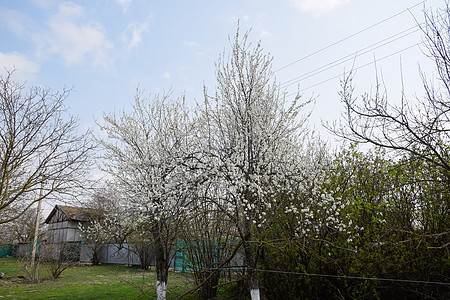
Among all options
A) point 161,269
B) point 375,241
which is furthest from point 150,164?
point 375,241

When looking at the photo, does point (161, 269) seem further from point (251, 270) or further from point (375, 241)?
point (375, 241)

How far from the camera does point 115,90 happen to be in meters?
8.64

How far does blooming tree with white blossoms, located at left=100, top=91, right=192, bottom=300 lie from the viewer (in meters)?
6.68

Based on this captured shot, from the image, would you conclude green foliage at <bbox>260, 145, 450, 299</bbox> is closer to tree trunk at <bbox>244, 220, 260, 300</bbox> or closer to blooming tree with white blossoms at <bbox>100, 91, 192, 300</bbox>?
tree trunk at <bbox>244, 220, 260, 300</bbox>

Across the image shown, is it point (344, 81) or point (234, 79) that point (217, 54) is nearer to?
point (234, 79)

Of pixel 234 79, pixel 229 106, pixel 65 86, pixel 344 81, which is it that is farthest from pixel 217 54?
pixel 65 86

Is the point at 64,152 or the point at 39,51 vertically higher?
the point at 39,51

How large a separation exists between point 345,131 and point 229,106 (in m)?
2.27

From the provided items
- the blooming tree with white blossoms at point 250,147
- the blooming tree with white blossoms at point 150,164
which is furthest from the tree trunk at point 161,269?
the blooming tree with white blossoms at point 250,147

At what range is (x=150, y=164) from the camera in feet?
24.7

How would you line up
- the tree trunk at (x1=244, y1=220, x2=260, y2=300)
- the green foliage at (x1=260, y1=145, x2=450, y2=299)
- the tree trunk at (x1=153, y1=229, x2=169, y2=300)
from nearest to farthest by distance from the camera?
the green foliage at (x1=260, y1=145, x2=450, y2=299) → the tree trunk at (x1=244, y1=220, x2=260, y2=300) → the tree trunk at (x1=153, y1=229, x2=169, y2=300)

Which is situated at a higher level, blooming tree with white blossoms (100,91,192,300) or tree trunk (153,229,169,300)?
blooming tree with white blossoms (100,91,192,300)

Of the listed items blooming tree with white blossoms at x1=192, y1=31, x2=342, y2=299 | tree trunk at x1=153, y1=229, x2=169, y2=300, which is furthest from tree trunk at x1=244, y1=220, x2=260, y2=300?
tree trunk at x1=153, y1=229, x2=169, y2=300

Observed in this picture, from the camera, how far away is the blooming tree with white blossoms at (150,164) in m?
6.68
